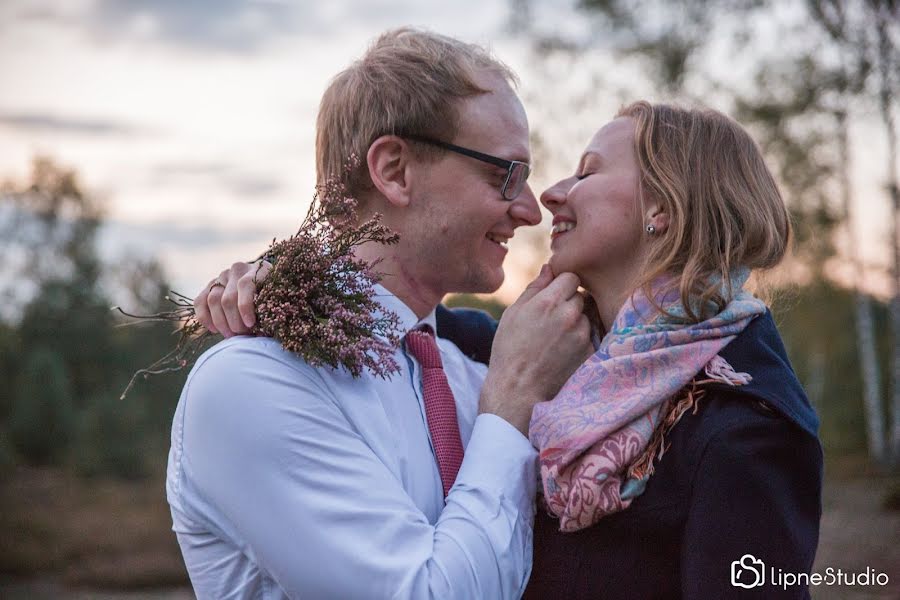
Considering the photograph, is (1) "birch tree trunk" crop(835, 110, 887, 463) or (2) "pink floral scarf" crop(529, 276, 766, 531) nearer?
(2) "pink floral scarf" crop(529, 276, 766, 531)

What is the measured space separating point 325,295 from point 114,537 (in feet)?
48.9

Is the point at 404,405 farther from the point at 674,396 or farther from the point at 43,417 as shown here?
the point at 43,417

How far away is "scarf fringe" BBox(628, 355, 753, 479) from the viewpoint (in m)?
2.45

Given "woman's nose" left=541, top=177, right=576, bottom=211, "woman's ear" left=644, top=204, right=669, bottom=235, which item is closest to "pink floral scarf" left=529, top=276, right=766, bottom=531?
"woman's ear" left=644, top=204, right=669, bottom=235

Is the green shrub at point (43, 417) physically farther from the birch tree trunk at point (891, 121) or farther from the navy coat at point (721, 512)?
the navy coat at point (721, 512)

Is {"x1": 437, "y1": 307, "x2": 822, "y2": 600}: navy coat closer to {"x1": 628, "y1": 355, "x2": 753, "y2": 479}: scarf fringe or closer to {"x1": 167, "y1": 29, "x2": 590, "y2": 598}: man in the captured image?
{"x1": 628, "y1": 355, "x2": 753, "y2": 479}: scarf fringe

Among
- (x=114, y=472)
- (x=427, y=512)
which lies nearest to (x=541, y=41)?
(x=114, y=472)

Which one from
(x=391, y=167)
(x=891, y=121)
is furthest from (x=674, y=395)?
(x=891, y=121)

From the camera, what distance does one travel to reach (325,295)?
248cm

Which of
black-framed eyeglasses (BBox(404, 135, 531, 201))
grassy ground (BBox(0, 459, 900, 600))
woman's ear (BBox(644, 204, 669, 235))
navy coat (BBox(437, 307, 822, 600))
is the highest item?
black-framed eyeglasses (BBox(404, 135, 531, 201))

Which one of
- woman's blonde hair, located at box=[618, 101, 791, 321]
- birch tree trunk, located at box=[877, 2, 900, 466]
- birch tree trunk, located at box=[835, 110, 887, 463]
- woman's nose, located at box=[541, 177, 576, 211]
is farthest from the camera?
birch tree trunk, located at box=[835, 110, 887, 463]

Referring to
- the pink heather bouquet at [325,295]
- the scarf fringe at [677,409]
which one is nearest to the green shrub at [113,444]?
the pink heather bouquet at [325,295]

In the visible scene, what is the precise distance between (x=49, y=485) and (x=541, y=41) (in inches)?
506

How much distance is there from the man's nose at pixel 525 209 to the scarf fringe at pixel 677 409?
3.36 feet
